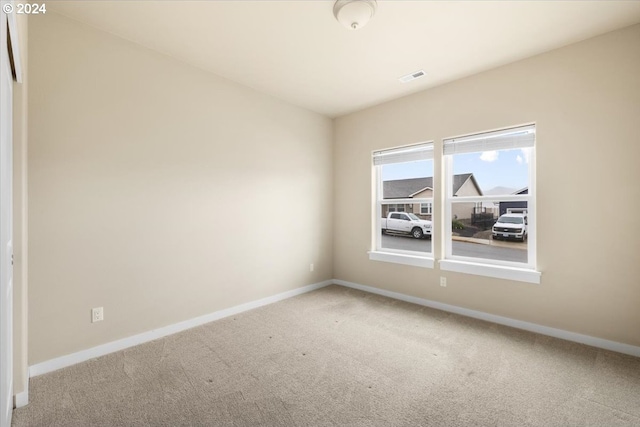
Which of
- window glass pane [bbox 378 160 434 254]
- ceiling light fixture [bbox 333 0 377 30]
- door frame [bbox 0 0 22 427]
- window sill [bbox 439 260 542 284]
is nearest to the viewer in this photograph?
door frame [bbox 0 0 22 427]

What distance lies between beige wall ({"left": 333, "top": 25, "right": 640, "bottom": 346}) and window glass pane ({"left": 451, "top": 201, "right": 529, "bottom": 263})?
0.22 meters

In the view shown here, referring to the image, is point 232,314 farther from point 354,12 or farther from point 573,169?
point 573,169

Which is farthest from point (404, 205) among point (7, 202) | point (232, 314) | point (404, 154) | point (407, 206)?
point (7, 202)

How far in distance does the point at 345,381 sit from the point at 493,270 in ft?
Answer: 6.77

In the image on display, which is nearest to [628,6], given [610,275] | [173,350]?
[610,275]

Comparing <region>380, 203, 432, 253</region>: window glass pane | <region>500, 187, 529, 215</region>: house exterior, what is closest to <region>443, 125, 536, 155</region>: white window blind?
<region>500, 187, 529, 215</region>: house exterior

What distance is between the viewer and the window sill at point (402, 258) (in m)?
3.66

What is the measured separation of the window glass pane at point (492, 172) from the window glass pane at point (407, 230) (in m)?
0.58

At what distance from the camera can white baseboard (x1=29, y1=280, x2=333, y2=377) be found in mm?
2203

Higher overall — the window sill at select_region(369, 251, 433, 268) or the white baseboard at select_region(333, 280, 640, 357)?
the window sill at select_region(369, 251, 433, 268)

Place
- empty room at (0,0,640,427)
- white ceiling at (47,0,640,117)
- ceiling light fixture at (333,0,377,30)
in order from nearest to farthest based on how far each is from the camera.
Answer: empty room at (0,0,640,427)
ceiling light fixture at (333,0,377,30)
white ceiling at (47,0,640,117)

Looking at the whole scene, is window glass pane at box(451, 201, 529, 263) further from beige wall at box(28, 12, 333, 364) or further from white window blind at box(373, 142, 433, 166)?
beige wall at box(28, 12, 333, 364)

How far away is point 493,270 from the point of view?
3.12m

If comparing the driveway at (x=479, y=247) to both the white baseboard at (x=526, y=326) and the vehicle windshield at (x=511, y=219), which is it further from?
the white baseboard at (x=526, y=326)
